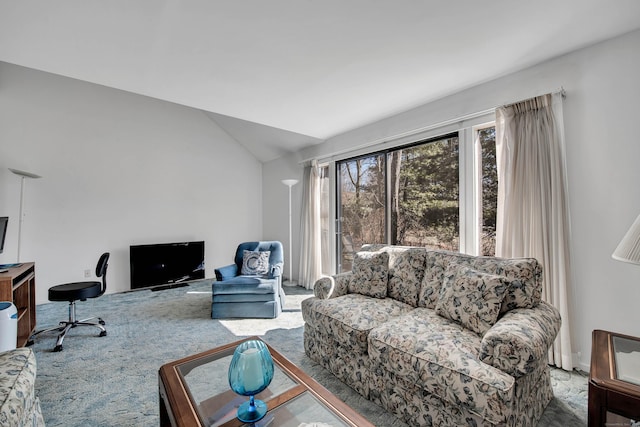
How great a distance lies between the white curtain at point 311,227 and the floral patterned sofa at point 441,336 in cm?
192

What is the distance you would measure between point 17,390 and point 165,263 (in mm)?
3861

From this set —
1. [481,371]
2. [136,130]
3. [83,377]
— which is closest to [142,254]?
[136,130]

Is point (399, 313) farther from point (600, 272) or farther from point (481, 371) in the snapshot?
point (600, 272)

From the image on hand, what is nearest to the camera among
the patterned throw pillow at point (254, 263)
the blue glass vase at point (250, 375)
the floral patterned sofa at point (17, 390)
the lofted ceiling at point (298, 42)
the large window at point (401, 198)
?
the floral patterned sofa at point (17, 390)

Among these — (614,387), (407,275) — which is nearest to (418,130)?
(407,275)

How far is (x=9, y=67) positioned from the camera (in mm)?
3625

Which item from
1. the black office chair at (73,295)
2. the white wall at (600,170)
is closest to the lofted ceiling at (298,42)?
the white wall at (600,170)

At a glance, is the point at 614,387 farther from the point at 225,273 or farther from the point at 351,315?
the point at 225,273

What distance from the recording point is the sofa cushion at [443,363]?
1.24 meters

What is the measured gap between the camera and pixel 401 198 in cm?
342

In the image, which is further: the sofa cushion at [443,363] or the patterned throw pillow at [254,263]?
the patterned throw pillow at [254,263]

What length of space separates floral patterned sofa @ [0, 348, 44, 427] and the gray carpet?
0.55 metres

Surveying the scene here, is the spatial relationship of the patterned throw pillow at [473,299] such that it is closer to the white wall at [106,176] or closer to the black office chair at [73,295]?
the black office chair at [73,295]

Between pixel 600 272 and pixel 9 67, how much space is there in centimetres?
683
